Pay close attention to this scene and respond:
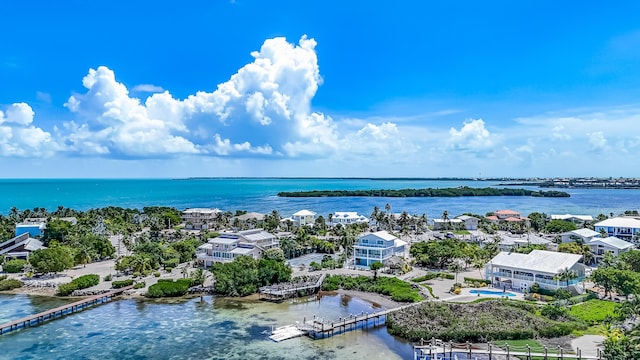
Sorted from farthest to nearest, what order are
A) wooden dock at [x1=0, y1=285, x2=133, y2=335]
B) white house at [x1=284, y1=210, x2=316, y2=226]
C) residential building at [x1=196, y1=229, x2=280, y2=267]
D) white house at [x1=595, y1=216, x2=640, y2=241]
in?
white house at [x1=284, y1=210, x2=316, y2=226], white house at [x1=595, y1=216, x2=640, y2=241], residential building at [x1=196, y1=229, x2=280, y2=267], wooden dock at [x1=0, y1=285, x2=133, y2=335]

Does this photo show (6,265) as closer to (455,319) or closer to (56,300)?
(56,300)

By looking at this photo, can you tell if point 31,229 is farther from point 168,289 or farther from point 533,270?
point 533,270

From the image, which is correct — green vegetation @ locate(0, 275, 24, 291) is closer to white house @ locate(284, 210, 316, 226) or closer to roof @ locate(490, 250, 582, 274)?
roof @ locate(490, 250, 582, 274)

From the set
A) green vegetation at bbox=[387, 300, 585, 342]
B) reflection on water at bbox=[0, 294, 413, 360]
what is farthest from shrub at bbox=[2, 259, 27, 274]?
green vegetation at bbox=[387, 300, 585, 342]

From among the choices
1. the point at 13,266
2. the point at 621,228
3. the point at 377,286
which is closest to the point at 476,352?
the point at 377,286

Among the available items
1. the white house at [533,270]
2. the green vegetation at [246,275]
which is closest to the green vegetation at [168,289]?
the green vegetation at [246,275]

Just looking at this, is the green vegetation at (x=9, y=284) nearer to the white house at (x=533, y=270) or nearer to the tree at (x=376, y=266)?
the tree at (x=376, y=266)
